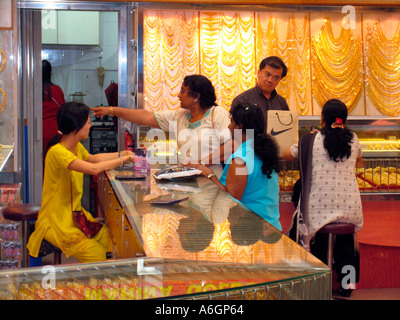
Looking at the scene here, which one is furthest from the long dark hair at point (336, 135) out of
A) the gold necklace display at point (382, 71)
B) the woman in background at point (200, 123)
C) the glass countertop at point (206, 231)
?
the gold necklace display at point (382, 71)

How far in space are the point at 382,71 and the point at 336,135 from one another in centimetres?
212

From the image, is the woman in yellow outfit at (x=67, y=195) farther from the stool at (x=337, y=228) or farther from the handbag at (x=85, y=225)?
the stool at (x=337, y=228)

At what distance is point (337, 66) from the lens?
17.9 ft

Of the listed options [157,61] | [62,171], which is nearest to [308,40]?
[157,61]

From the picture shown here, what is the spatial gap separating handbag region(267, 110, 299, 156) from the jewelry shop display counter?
2552 mm

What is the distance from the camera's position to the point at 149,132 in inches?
210

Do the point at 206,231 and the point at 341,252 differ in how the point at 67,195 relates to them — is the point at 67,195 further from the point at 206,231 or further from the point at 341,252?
the point at 341,252

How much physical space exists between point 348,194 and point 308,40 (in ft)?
7.12

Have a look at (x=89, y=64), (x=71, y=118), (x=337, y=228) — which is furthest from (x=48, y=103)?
Result: (x=337, y=228)

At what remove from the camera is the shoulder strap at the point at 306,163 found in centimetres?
377

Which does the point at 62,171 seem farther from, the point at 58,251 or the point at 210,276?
the point at 210,276

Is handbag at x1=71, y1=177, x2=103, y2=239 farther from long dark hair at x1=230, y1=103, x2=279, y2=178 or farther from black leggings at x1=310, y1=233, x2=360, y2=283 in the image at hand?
black leggings at x1=310, y1=233, x2=360, y2=283

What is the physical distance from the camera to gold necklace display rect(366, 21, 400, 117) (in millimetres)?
5473

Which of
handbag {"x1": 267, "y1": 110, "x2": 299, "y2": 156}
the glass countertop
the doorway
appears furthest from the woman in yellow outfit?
the doorway
